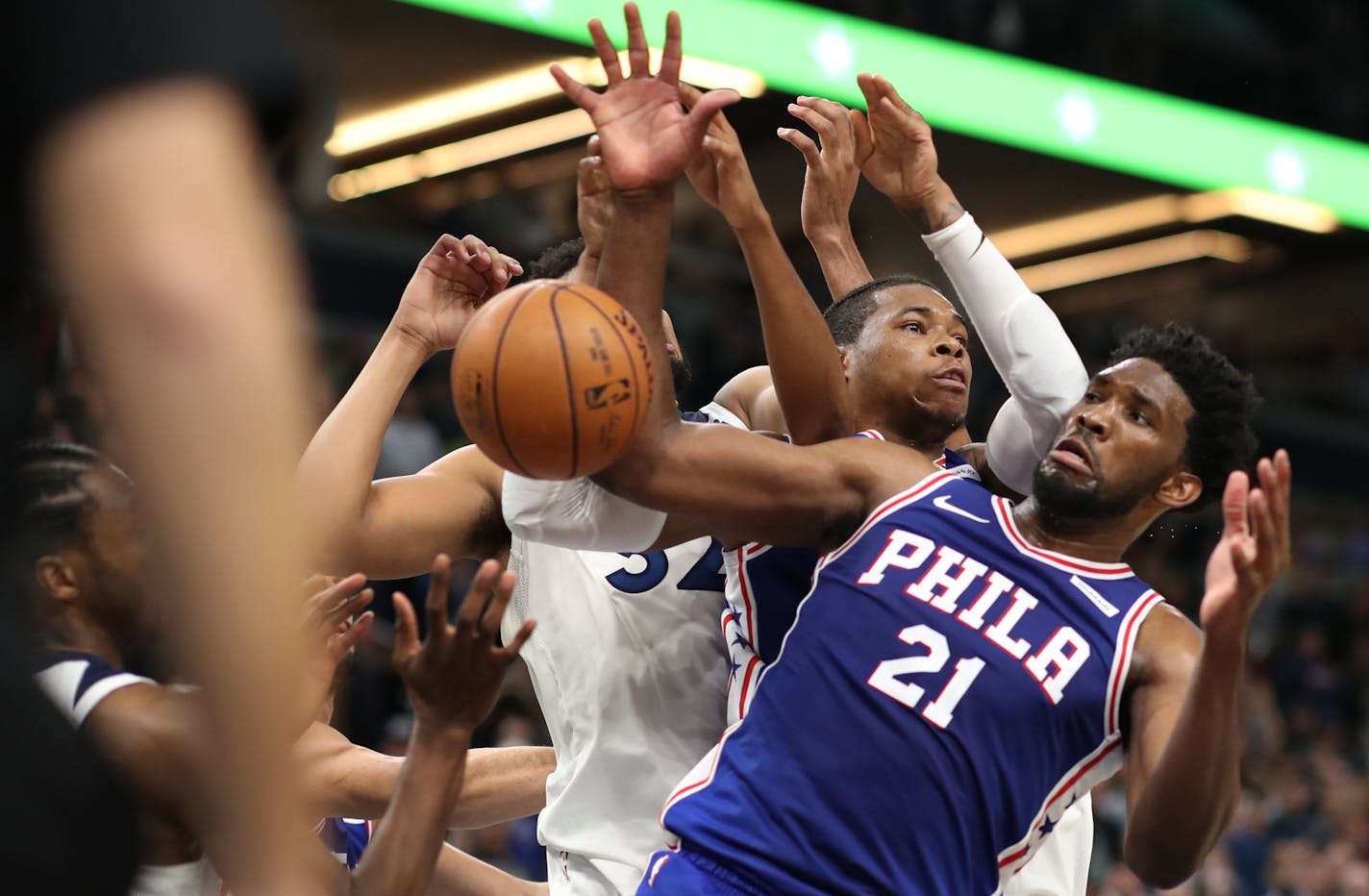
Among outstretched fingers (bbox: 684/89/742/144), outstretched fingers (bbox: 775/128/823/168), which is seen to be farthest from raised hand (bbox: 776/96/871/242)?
outstretched fingers (bbox: 684/89/742/144)

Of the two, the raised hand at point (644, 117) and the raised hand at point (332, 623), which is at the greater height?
the raised hand at point (644, 117)

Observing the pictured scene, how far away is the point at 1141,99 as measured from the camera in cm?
1455

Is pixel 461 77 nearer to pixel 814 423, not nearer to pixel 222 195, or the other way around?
pixel 814 423

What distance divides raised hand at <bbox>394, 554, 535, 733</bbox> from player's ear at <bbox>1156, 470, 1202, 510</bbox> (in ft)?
5.79

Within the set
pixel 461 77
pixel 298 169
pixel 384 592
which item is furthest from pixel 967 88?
pixel 298 169

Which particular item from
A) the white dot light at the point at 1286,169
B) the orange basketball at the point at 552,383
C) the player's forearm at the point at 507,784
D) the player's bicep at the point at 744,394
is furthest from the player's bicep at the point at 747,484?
the white dot light at the point at 1286,169

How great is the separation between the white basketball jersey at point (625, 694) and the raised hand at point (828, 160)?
1000mm

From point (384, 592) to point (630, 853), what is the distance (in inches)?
228

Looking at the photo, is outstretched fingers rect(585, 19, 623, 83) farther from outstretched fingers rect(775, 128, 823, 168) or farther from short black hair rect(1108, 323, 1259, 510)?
short black hair rect(1108, 323, 1259, 510)

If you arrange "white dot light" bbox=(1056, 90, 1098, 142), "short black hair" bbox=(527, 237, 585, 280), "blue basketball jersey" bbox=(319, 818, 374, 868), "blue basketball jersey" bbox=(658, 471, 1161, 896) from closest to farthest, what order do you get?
"blue basketball jersey" bbox=(658, 471, 1161, 896) → "blue basketball jersey" bbox=(319, 818, 374, 868) → "short black hair" bbox=(527, 237, 585, 280) → "white dot light" bbox=(1056, 90, 1098, 142)

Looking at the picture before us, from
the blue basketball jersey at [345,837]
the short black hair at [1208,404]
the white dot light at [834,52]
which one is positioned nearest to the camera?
the short black hair at [1208,404]

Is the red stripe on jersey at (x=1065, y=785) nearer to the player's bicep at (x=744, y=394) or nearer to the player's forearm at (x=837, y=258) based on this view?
the player's bicep at (x=744, y=394)

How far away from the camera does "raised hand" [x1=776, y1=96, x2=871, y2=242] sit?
165 inches

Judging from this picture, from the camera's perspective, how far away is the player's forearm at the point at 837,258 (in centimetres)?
451
